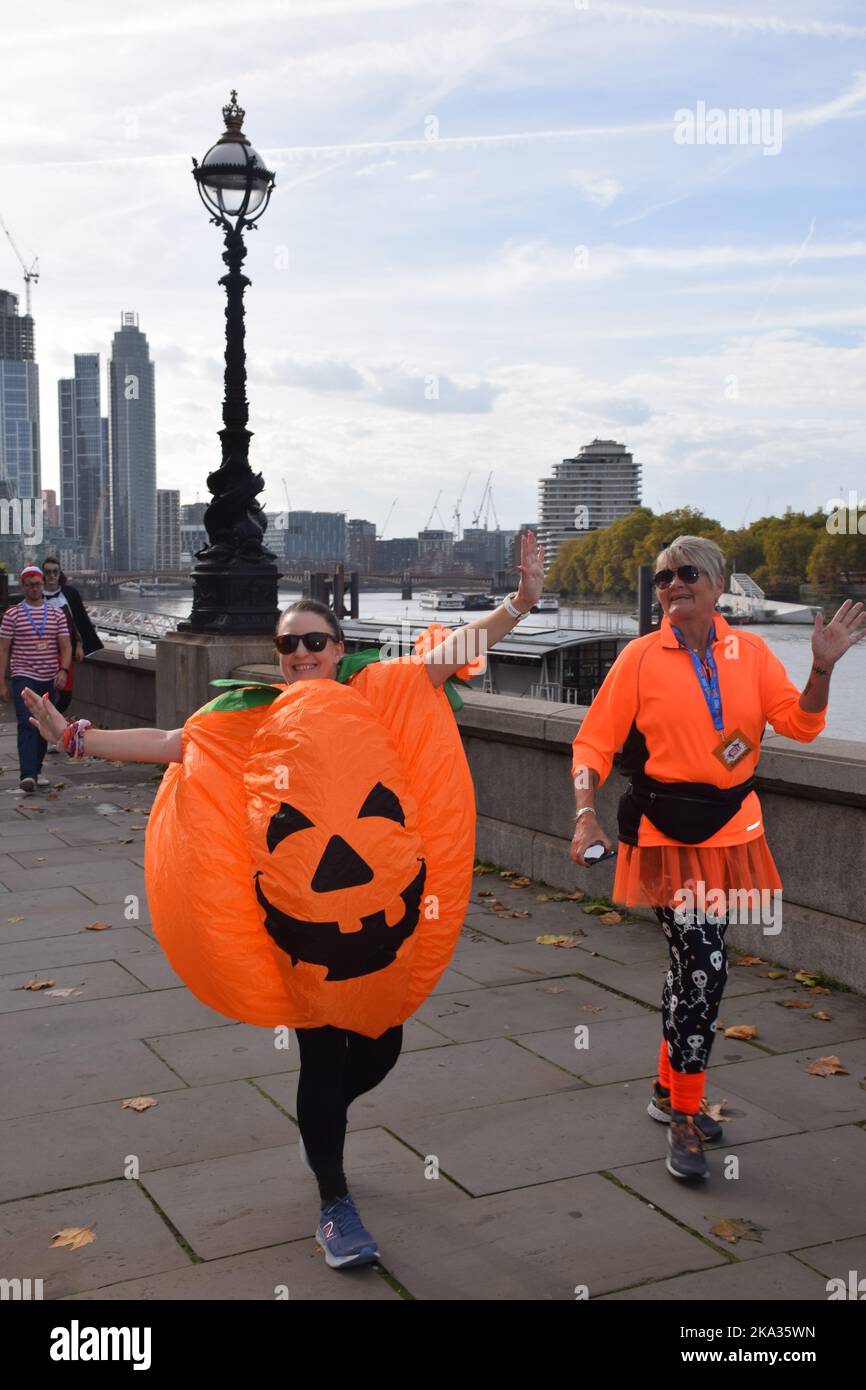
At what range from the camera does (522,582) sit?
392 cm

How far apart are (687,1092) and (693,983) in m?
0.36

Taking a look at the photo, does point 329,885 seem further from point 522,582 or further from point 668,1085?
point 668,1085

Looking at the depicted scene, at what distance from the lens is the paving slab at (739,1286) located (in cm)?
348

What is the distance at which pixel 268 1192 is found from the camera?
13.6 ft

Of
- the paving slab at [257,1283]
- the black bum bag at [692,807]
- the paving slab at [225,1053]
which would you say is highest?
the black bum bag at [692,807]

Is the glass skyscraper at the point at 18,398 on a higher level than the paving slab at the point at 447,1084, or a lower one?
higher

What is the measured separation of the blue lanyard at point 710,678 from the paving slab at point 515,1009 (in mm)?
1993

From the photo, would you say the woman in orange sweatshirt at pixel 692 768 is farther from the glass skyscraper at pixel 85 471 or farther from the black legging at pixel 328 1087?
the glass skyscraper at pixel 85 471

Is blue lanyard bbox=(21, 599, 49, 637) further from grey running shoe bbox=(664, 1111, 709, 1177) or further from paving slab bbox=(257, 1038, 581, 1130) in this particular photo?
grey running shoe bbox=(664, 1111, 709, 1177)

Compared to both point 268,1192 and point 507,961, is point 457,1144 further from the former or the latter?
point 507,961

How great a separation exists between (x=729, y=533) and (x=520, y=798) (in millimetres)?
89762

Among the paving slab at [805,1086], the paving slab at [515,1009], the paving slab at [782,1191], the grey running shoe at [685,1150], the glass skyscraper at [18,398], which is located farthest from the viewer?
the glass skyscraper at [18,398]

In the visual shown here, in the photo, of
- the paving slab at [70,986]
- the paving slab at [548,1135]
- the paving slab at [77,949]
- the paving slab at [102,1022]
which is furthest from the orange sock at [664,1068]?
the paving slab at [77,949]
